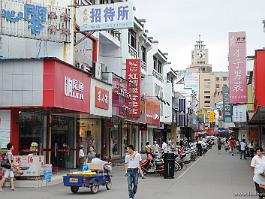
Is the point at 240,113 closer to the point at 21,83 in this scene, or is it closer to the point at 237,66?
the point at 237,66

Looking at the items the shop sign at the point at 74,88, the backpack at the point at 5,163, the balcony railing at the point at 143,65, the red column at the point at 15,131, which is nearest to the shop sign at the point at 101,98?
the shop sign at the point at 74,88

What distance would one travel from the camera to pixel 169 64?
64.6 metres

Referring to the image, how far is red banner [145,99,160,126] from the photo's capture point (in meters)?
43.2

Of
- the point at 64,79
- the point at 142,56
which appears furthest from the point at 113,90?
the point at 142,56

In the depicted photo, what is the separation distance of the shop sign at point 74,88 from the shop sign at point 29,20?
7.04ft

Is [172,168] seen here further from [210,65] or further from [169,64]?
[210,65]

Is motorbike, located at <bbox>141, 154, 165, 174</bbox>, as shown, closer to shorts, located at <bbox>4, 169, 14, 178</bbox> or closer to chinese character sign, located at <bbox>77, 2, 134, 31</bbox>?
chinese character sign, located at <bbox>77, 2, 134, 31</bbox>

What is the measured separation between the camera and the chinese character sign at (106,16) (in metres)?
22.3

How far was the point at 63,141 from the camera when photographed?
2689 centimetres

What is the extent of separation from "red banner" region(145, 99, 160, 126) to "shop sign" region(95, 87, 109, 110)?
15300mm

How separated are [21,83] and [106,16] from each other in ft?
17.2

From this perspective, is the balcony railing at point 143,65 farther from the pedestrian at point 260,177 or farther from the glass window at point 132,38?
the pedestrian at point 260,177

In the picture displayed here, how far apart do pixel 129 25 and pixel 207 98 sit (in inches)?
5926

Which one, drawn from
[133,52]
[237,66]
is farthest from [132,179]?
[133,52]
